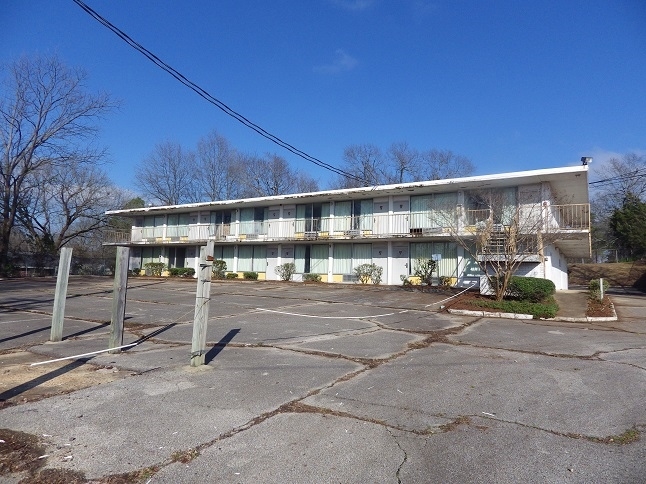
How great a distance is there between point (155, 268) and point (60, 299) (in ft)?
85.5

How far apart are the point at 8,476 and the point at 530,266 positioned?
20.3 metres

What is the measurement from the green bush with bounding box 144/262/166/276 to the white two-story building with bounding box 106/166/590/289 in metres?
1.14

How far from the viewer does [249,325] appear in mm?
10531

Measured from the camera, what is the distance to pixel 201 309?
6285 mm

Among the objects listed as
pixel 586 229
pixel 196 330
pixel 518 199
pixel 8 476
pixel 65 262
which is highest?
pixel 518 199

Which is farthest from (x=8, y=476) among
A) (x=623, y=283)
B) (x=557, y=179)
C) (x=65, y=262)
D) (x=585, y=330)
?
(x=623, y=283)

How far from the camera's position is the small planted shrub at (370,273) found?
80.7 feet

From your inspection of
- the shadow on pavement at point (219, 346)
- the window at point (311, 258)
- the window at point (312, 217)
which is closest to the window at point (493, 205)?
the window at point (312, 217)

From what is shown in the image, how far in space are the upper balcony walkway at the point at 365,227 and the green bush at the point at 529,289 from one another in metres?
1.99

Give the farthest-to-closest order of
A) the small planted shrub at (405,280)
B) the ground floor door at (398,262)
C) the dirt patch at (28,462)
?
the ground floor door at (398,262)
the small planted shrub at (405,280)
the dirt patch at (28,462)

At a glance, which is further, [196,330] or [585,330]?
[585,330]

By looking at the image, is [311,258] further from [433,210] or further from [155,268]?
[155,268]

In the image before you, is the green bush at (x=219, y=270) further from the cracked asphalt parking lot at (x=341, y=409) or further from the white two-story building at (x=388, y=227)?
the cracked asphalt parking lot at (x=341, y=409)

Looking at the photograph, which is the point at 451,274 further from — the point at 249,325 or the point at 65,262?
the point at 65,262
